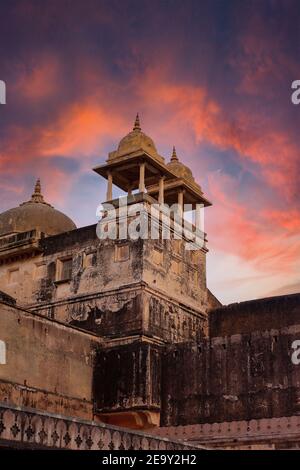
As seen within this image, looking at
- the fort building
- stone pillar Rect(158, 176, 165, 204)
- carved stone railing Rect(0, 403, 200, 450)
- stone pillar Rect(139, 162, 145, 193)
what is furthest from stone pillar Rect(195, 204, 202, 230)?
carved stone railing Rect(0, 403, 200, 450)

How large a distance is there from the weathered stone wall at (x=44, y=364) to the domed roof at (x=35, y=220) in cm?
817

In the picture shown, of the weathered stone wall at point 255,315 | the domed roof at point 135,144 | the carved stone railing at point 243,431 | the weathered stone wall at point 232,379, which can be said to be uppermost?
the domed roof at point 135,144

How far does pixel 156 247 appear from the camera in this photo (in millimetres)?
30406

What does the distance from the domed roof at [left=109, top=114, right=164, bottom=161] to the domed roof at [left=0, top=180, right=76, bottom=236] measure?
493 centimetres

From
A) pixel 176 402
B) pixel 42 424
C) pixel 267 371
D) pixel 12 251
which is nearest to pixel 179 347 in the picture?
pixel 176 402

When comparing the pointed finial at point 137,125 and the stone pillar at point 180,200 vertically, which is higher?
the pointed finial at point 137,125

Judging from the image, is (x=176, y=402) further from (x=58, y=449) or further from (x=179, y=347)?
(x=58, y=449)

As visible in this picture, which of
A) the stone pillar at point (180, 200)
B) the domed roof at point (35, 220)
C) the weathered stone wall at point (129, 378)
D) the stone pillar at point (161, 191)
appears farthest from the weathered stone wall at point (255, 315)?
the domed roof at point (35, 220)

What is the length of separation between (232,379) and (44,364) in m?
6.77

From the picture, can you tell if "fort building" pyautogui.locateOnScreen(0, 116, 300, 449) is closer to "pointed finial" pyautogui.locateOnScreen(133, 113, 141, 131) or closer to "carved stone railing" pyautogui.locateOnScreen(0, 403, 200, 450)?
"pointed finial" pyautogui.locateOnScreen(133, 113, 141, 131)

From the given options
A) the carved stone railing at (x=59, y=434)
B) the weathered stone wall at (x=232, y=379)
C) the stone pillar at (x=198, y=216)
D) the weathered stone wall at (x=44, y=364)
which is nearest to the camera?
the carved stone railing at (x=59, y=434)

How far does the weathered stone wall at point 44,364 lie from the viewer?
80.2 feet

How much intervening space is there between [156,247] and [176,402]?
6.75 meters

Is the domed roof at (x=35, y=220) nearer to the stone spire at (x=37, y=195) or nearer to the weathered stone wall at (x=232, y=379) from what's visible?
the stone spire at (x=37, y=195)
